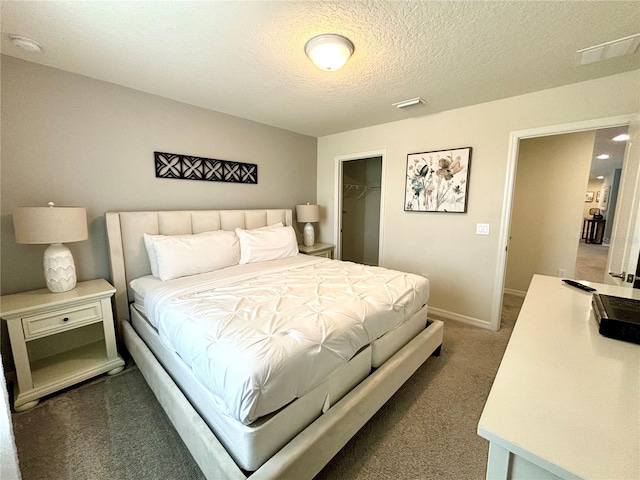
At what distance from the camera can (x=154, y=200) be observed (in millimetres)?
2645

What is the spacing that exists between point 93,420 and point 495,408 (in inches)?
89.5

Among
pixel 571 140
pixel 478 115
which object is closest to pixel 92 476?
pixel 478 115

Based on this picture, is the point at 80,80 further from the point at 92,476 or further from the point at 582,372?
the point at 582,372

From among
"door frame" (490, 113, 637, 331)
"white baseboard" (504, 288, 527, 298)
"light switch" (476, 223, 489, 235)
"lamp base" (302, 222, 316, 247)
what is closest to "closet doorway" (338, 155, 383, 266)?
"lamp base" (302, 222, 316, 247)

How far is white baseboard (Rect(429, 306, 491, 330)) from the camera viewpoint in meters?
2.92

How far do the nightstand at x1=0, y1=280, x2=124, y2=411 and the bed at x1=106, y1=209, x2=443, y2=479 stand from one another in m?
0.22

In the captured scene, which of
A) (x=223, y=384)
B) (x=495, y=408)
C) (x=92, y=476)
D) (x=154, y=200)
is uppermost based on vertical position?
(x=154, y=200)

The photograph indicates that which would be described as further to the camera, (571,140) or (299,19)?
(571,140)

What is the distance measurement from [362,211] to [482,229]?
2.82 m

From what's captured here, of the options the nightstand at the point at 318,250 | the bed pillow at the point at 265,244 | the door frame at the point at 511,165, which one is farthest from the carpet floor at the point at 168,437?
the nightstand at the point at 318,250

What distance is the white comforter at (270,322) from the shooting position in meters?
1.09

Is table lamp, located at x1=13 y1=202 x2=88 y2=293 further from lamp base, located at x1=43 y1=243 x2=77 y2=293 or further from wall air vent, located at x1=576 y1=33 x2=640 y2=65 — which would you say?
wall air vent, located at x1=576 y1=33 x2=640 y2=65

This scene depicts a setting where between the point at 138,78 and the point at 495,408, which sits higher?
the point at 138,78

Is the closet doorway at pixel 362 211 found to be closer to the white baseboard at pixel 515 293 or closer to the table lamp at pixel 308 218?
the table lamp at pixel 308 218
